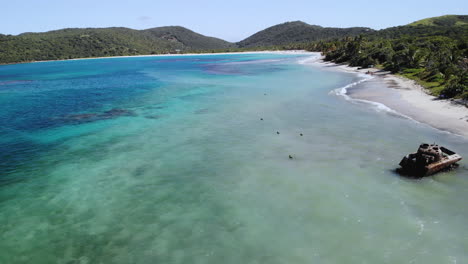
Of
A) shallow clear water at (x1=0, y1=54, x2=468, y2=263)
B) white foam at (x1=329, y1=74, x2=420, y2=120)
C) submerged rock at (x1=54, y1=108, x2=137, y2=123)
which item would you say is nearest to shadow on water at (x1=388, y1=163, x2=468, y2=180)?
shallow clear water at (x1=0, y1=54, x2=468, y2=263)

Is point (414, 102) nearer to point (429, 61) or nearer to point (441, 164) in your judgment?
point (441, 164)

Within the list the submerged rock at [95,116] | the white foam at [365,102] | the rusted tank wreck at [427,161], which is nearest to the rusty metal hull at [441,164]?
the rusted tank wreck at [427,161]

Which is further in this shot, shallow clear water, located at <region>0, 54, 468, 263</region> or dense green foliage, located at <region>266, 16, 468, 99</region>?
dense green foliage, located at <region>266, 16, 468, 99</region>

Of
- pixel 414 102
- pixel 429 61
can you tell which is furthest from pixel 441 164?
pixel 429 61

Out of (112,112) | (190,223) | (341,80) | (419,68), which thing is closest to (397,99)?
(341,80)

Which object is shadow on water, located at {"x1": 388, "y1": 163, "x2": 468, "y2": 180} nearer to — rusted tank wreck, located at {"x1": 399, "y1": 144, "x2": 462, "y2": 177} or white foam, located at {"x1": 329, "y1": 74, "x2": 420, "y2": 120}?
rusted tank wreck, located at {"x1": 399, "y1": 144, "x2": 462, "y2": 177}

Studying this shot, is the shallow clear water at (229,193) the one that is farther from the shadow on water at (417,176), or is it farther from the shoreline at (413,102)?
the shoreline at (413,102)
